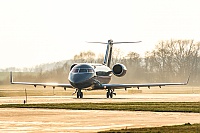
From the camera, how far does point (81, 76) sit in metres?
71.1

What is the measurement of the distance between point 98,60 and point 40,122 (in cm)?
11316

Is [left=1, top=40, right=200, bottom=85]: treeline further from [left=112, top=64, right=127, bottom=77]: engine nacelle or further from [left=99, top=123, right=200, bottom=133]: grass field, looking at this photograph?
[left=99, top=123, right=200, bottom=133]: grass field

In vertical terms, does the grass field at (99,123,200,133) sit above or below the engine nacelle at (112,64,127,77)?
below

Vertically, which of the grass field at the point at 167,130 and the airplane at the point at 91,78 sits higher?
the airplane at the point at 91,78

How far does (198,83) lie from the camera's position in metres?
150

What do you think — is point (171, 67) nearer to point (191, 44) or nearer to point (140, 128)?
point (191, 44)

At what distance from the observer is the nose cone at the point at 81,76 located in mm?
70875

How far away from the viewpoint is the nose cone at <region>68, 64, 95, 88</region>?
233 feet

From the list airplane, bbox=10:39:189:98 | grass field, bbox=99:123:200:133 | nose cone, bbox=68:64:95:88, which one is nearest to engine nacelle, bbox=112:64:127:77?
airplane, bbox=10:39:189:98

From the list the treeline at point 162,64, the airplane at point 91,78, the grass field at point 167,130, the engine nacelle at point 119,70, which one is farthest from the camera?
the treeline at point 162,64

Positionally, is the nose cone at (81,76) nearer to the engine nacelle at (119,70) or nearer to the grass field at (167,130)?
the engine nacelle at (119,70)

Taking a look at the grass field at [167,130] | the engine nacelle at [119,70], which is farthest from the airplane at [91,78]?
the grass field at [167,130]

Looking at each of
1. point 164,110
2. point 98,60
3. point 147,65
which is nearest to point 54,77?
point 98,60

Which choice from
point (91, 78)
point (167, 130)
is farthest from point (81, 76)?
point (167, 130)
